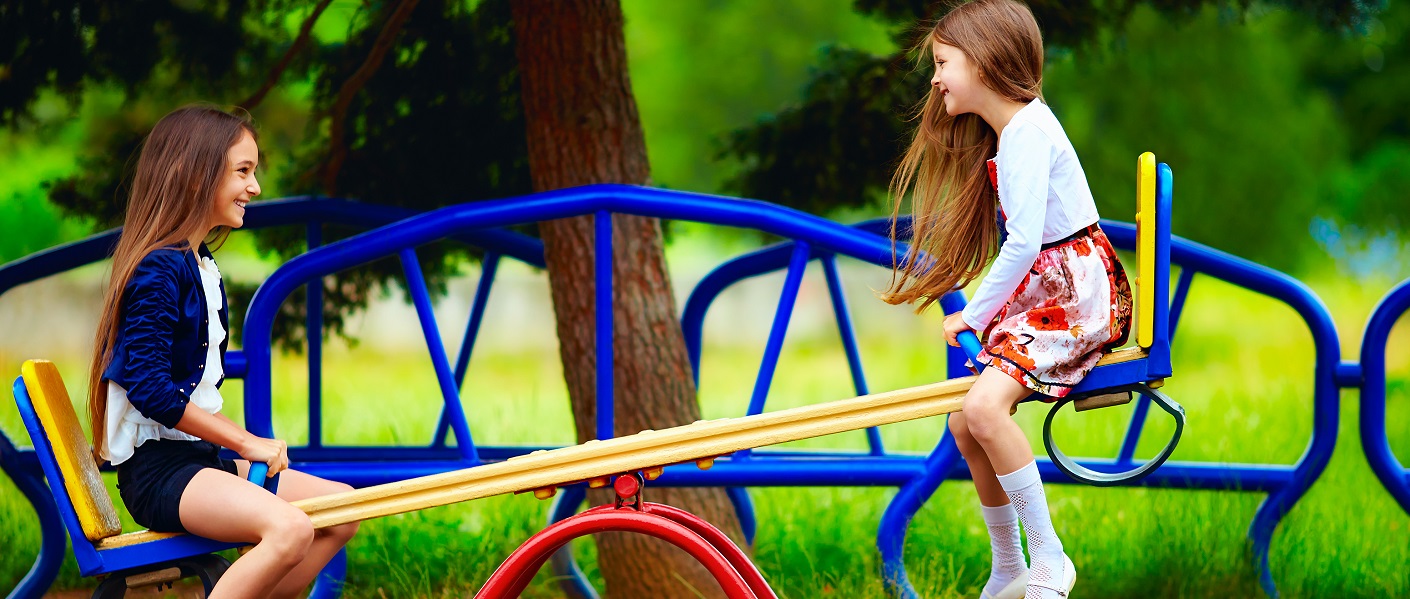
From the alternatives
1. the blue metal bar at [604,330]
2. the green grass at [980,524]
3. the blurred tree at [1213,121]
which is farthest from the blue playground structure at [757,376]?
the blurred tree at [1213,121]

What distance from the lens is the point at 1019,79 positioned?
1926 millimetres

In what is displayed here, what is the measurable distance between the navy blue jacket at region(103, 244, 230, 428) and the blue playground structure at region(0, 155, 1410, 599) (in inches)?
7.5

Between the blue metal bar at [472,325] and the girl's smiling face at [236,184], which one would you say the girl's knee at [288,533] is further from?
the blue metal bar at [472,325]

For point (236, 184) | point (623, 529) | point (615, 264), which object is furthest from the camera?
point (615, 264)

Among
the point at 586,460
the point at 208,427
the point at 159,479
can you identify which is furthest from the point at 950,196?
the point at 159,479

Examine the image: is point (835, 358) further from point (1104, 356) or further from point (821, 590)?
point (1104, 356)

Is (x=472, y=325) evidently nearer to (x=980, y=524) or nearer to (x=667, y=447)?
(x=667, y=447)

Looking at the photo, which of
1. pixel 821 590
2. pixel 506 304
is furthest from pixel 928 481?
pixel 506 304

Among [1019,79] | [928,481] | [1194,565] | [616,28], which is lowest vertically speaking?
[1194,565]

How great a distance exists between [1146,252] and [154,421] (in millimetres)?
1547

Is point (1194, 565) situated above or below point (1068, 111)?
below

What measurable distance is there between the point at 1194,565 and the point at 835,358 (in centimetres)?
674

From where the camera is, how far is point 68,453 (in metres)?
1.83

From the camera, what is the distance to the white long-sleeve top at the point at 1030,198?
181 cm
